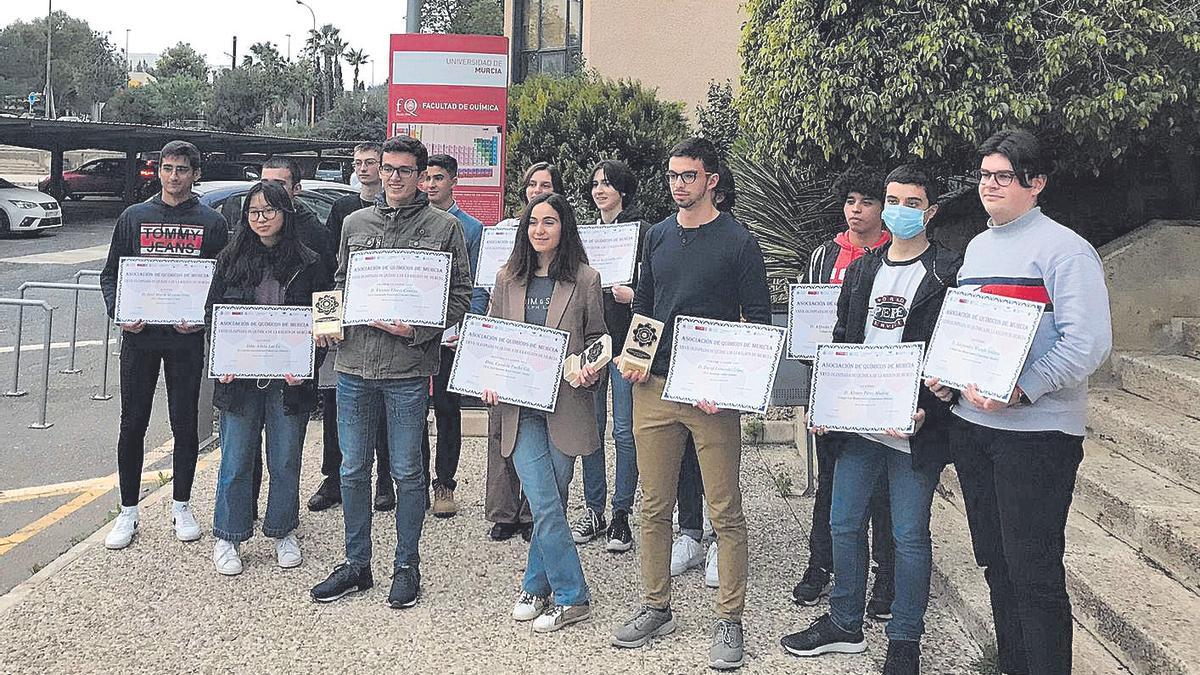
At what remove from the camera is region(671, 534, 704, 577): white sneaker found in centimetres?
550

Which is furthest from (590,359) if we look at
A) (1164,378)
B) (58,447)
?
(58,447)

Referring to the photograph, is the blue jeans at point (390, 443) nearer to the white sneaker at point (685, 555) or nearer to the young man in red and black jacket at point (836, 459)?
the white sneaker at point (685, 555)

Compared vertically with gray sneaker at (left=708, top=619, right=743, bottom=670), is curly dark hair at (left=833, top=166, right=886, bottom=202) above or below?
above

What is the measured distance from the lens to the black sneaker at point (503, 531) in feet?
19.5

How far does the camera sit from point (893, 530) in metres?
4.28

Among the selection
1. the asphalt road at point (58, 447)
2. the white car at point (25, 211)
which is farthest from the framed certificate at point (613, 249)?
the white car at point (25, 211)

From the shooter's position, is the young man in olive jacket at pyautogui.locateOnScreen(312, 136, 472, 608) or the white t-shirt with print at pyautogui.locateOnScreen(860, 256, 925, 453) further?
the young man in olive jacket at pyautogui.locateOnScreen(312, 136, 472, 608)

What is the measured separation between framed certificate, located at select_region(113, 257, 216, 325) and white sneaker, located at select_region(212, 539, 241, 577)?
3.92 ft

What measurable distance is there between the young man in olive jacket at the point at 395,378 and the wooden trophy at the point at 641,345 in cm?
106

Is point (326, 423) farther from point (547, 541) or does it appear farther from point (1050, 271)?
point (1050, 271)

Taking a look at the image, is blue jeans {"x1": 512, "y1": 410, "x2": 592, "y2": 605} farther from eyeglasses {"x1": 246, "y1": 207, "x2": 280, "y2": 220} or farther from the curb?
the curb

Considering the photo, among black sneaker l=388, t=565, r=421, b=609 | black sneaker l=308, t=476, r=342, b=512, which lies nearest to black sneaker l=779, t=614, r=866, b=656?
black sneaker l=388, t=565, r=421, b=609

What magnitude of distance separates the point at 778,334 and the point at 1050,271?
1.10 metres

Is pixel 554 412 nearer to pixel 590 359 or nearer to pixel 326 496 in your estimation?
pixel 590 359
